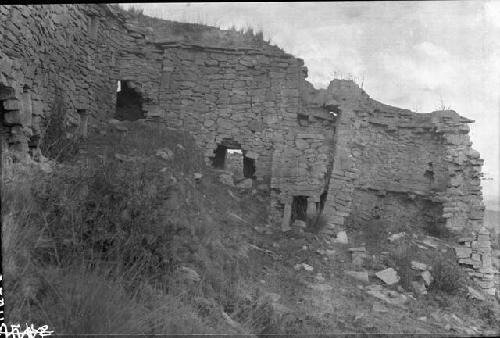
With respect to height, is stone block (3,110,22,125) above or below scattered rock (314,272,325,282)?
above

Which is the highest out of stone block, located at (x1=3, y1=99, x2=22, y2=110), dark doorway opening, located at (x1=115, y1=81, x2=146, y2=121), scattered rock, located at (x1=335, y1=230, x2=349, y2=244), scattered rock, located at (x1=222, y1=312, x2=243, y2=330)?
dark doorway opening, located at (x1=115, y1=81, x2=146, y2=121)

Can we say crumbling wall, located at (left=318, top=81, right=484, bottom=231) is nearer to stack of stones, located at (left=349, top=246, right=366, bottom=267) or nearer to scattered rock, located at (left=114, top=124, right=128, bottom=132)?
stack of stones, located at (left=349, top=246, right=366, bottom=267)

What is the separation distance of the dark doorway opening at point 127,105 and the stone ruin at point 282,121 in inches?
1.0

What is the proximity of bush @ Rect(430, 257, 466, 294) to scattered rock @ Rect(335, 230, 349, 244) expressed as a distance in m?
1.68

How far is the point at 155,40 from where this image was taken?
31.8 feet

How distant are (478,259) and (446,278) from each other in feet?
5.73

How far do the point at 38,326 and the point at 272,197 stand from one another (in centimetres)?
663

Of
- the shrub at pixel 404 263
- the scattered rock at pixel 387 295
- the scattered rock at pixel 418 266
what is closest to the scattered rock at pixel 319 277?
the scattered rock at pixel 387 295

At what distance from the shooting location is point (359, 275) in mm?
7773

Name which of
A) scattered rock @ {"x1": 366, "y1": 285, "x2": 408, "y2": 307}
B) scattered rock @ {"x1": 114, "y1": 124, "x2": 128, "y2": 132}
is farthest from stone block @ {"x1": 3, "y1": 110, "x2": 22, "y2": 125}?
scattered rock @ {"x1": 366, "y1": 285, "x2": 408, "y2": 307}

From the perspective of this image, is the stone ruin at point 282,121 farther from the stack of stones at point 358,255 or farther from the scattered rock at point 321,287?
the scattered rock at point 321,287

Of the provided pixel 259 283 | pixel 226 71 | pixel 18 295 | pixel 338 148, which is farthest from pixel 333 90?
pixel 18 295

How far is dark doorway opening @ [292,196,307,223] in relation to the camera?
9.45 metres

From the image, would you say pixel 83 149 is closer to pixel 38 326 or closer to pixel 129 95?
pixel 129 95
